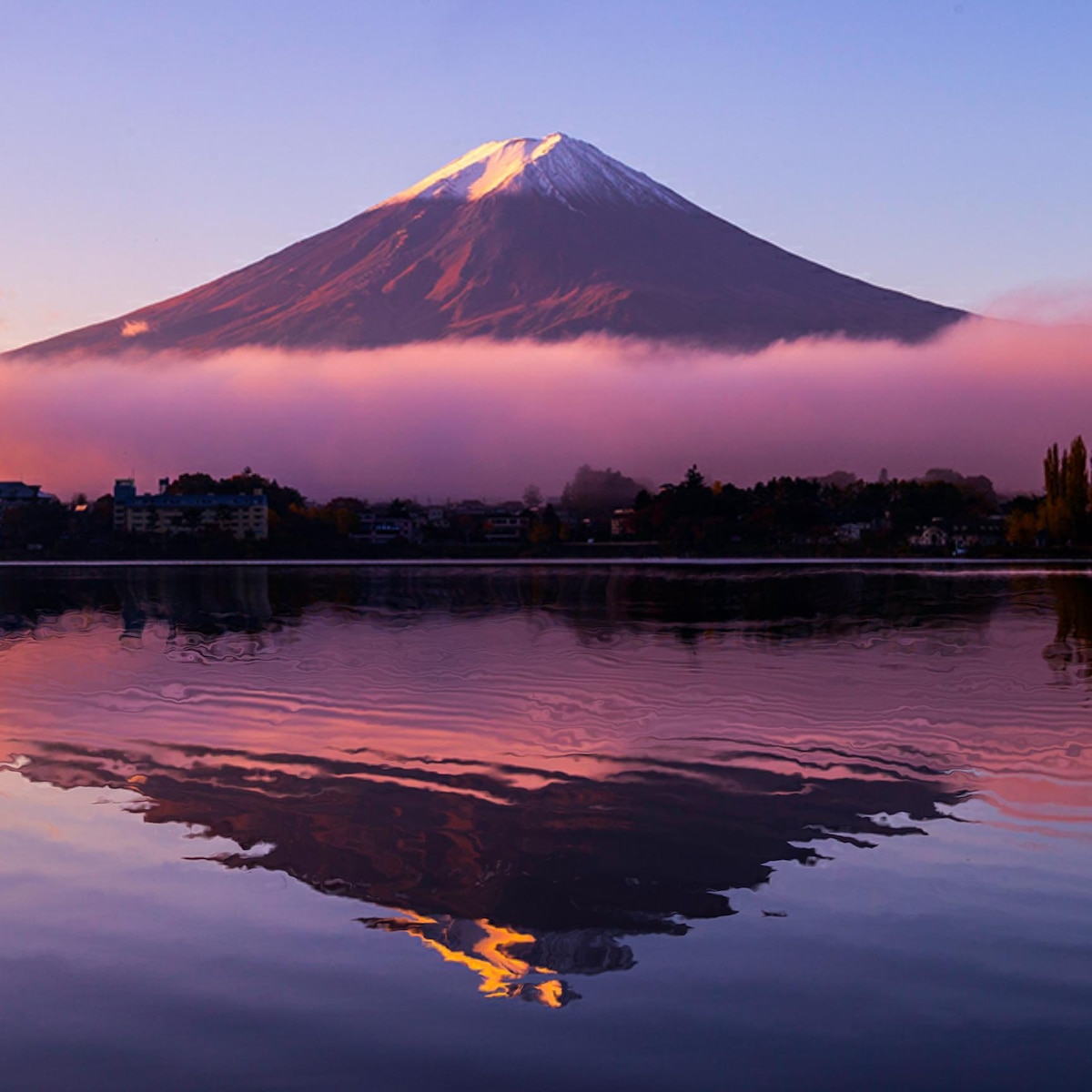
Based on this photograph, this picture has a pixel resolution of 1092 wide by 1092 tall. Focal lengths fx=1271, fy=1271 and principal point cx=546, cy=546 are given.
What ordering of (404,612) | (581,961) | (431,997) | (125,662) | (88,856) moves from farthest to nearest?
(404,612)
(125,662)
(88,856)
(581,961)
(431,997)

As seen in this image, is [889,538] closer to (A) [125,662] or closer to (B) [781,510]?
(B) [781,510]

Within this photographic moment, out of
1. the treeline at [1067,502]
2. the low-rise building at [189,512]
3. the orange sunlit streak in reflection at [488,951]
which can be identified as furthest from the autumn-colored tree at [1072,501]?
the orange sunlit streak in reflection at [488,951]

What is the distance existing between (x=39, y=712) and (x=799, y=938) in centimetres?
1187

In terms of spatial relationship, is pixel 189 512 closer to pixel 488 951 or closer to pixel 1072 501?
pixel 1072 501

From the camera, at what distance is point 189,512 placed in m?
156

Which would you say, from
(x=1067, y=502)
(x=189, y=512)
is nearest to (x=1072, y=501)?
(x=1067, y=502)

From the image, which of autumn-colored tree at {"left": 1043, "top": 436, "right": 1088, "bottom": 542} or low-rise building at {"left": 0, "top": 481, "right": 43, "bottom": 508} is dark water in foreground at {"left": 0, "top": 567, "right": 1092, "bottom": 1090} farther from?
low-rise building at {"left": 0, "top": 481, "right": 43, "bottom": 508}

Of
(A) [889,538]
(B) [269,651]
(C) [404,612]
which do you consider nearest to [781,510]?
(A) [889,538]

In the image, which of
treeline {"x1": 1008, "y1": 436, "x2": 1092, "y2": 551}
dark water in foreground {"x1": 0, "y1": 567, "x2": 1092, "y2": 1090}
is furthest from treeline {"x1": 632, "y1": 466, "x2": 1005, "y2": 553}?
dark water in foreground {"x1": 0, "y1": 567, "x2": 1092, "y2": 1090}

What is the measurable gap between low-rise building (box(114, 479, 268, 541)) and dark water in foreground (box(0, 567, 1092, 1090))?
443 feet

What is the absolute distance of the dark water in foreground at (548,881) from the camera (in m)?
5.85

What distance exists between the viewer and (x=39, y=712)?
16.1 metres

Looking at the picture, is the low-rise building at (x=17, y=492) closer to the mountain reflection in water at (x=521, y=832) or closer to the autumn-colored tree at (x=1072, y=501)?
the autumn-colored tree at (x=1072, y=501)

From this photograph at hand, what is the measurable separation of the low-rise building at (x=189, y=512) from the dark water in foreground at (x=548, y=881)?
5320 inches
